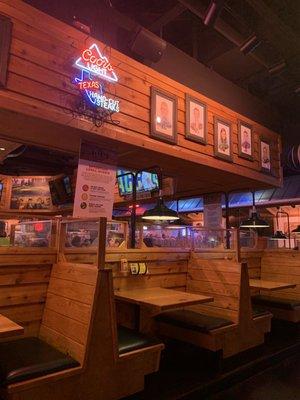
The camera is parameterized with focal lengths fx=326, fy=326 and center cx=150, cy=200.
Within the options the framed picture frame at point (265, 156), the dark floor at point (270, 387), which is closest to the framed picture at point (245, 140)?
the framed picture frame at point (265, 156)

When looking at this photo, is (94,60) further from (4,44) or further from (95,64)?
(4,44)

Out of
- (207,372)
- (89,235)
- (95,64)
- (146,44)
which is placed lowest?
(207,372)

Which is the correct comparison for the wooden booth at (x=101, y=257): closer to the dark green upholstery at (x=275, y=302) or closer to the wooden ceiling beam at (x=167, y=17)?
the dark green upholstery at (x=275, y=302)

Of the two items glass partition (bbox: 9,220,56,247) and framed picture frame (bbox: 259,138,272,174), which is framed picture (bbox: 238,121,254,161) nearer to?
framed picture frame (bbox: 259,138,272,174)

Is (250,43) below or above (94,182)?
above

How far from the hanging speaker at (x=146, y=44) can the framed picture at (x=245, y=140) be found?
1941mm

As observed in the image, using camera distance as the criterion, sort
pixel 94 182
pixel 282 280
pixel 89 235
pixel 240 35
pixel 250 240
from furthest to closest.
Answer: pixel 250 240
pixel 282 280
pixel 240 35
pixel 89 235
pixel 94 182

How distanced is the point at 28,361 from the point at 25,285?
2.83 feet

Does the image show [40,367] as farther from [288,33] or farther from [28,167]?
[28,167]

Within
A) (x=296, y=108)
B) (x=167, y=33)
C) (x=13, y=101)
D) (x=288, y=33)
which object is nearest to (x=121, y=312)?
(x=13, y=101)

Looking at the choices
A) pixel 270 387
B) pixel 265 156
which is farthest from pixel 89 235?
pixel 265 156

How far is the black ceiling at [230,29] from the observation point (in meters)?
4.11

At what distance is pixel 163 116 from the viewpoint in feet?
13.8

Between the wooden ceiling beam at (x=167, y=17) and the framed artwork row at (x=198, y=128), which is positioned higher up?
the wooden ceiling beam at (x=167, y=17)
